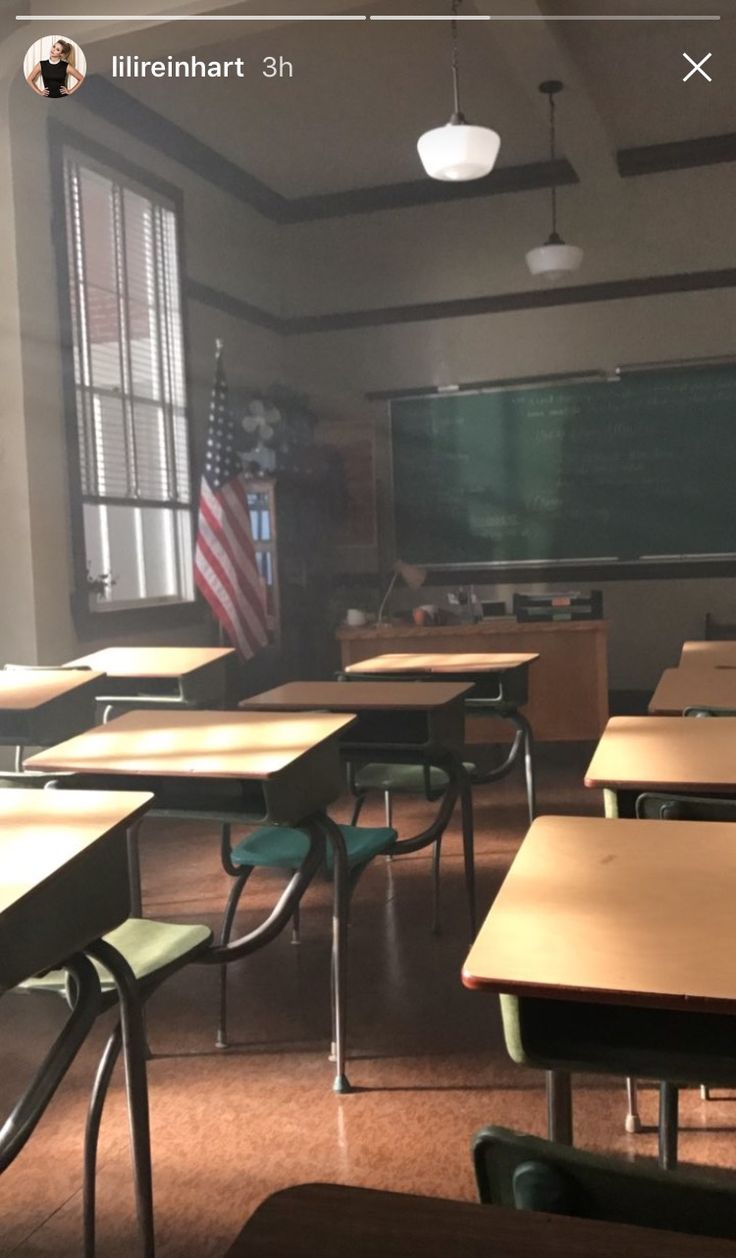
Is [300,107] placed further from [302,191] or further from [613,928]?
[613,928]

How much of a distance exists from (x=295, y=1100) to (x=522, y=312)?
3.89 meters

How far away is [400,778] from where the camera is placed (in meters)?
3.02

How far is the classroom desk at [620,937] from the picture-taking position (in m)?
0.97

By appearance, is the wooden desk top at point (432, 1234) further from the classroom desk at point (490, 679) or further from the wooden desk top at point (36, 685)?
the classroom desk at point (490, 679)

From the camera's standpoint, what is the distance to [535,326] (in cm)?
508

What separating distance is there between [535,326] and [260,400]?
145cm

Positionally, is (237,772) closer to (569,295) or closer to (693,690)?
(693,690)

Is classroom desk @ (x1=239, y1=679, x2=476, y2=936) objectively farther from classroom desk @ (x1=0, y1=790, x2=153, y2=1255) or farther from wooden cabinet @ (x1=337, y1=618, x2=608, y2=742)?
wooden cabinet @ (x1=337, y1=618, x2=608, y2=742)

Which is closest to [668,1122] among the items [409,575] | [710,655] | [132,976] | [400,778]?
[132,976]

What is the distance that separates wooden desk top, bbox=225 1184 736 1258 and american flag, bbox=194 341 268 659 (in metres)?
3.84

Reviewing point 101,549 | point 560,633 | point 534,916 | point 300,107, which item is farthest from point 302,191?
point 534,916

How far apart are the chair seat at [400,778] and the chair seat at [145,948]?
1.11 meters

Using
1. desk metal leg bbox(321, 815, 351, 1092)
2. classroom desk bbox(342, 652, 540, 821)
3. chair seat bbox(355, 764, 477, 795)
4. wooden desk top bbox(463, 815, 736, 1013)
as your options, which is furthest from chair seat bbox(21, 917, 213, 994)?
classroom desk bbox(342, 652, 540, 821)

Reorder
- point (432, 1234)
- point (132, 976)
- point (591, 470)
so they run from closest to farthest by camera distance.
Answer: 1. point (432, 1234)
2. point (132, 976)
3. point (591, 470)
